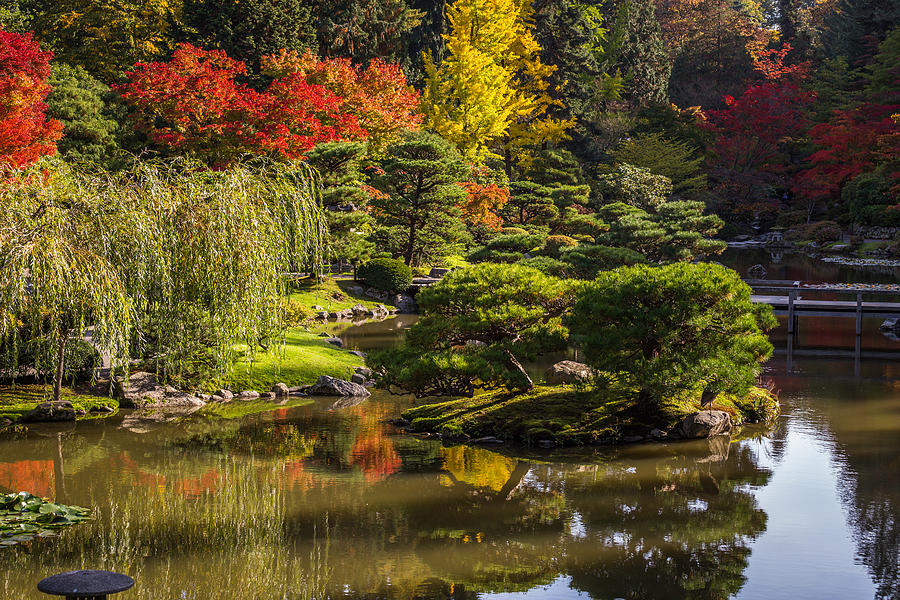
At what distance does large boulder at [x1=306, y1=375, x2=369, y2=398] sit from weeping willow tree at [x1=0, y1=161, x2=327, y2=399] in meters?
2.20

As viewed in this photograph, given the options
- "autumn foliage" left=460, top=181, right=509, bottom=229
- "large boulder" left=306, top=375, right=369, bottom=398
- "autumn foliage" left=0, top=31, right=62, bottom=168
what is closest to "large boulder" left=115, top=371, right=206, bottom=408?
"large boulder" left=306, top=375, right=369, bottom=398

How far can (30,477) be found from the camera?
38.4ft

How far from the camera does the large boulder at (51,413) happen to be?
14.6m

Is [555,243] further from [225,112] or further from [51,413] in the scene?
[51,413]

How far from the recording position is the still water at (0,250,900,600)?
333 inches

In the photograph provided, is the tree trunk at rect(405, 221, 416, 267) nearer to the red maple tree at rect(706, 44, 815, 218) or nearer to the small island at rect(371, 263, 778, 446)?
the small island at rect(371, 263, 778, 446)

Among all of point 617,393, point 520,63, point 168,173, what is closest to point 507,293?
point 617,393

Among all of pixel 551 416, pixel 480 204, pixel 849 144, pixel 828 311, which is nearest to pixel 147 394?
pixel 551 416

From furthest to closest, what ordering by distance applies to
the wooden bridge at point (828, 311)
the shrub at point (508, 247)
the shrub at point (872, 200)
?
1. the shrub at point (872, 200)
2. the shrub at point (508, 247)
3. the wooden bridge at point (828, 311)

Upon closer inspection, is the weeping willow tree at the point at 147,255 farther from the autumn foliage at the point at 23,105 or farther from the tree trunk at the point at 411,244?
the tree trunk at the point at 411,244

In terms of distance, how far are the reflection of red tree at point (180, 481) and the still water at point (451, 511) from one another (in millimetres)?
40

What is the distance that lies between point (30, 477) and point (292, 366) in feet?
22.5

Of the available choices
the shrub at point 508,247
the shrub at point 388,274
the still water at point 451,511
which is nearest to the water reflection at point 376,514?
the still water at point 451,511

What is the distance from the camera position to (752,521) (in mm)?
10289
